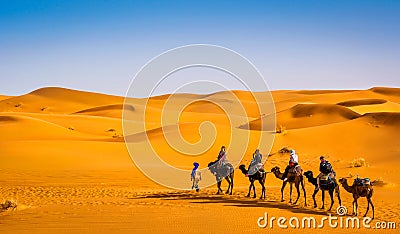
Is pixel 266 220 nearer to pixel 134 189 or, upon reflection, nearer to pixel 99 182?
pixel 134 189

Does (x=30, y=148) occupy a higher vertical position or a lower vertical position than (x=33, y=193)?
higher

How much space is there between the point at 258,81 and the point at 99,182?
10.5m

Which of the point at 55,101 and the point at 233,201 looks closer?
the point at 233,201

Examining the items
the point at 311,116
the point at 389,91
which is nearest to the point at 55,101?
the point at 311,116

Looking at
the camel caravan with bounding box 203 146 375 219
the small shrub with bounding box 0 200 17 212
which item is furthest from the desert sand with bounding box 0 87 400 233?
the camel caravan with bounding box 203 146 375 219

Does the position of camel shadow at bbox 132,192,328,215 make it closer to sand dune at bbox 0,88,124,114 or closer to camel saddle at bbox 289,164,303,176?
camel saddle at bbox 289,164,303,176

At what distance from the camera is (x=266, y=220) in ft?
42.6

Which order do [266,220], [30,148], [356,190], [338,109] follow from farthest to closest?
1. [338,109]
2. [30,148]
3. [356,190]
4. [266,220]

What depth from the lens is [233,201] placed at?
16.6 m

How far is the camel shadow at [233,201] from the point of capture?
1523 centimetres

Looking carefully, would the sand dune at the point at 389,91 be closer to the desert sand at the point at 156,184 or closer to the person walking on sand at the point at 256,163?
the desert sand at the point at 156,184

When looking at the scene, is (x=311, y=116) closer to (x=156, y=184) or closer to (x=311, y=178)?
(x=156, y=184)

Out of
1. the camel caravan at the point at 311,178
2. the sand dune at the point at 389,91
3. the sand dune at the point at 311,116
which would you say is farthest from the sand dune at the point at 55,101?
the camel caravan at the point at 311,178

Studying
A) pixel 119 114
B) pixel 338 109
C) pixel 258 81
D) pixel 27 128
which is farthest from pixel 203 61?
pixel 119 114
